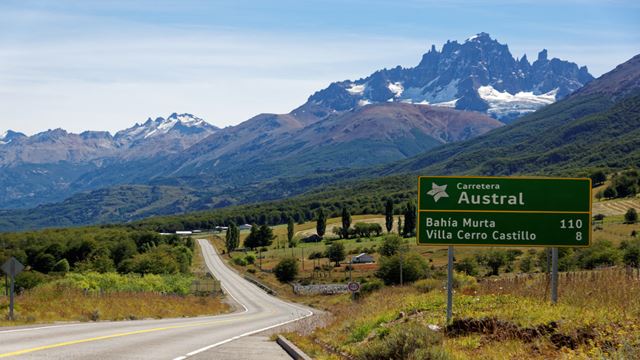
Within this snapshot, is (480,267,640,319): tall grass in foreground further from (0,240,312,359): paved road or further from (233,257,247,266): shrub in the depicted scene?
(233,257,247,266): shrub

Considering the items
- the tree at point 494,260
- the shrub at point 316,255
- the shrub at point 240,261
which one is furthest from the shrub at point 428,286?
the shrub at point 240,261

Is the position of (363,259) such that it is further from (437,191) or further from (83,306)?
(437,191)

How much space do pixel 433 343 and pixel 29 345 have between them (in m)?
10.2

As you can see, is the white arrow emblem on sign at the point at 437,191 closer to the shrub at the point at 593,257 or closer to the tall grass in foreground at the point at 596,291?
the tall grass in foreground at the point at 596,291

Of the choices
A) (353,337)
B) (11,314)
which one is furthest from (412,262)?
(353,337)

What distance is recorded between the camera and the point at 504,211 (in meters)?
18.8

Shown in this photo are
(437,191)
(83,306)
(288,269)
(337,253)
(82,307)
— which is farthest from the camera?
(337,253)

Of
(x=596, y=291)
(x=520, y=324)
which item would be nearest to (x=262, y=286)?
(x=596, y=291)

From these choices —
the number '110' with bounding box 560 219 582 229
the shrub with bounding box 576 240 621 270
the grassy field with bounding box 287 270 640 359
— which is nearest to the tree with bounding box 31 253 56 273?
the shrub with bounding box 576 240 621 270

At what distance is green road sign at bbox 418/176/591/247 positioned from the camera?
61.3 feet

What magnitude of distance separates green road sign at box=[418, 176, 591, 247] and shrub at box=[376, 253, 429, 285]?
5976cm

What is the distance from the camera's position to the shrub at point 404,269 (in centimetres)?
7888

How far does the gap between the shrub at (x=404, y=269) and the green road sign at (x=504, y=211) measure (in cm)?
5976

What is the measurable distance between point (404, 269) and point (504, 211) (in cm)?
6211
